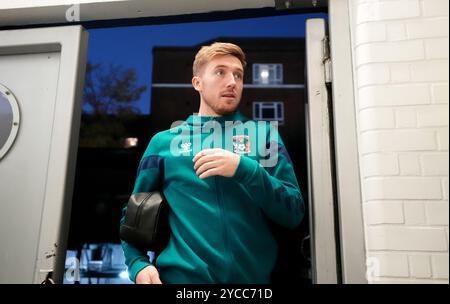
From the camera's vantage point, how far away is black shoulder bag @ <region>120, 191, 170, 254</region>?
5.89ft

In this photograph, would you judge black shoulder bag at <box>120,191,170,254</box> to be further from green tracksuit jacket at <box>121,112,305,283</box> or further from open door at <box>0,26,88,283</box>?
open door at <box>0,26,88,283</box>

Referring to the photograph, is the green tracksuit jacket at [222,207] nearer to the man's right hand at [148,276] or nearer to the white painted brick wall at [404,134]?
the man's right hand at [148,276]

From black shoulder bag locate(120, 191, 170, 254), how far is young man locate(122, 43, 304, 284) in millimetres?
37

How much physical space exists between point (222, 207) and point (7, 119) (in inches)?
52.2

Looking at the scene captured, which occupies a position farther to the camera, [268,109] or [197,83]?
[268,109]

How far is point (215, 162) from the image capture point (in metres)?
1.75

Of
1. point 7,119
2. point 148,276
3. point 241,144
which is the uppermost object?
point 7,119

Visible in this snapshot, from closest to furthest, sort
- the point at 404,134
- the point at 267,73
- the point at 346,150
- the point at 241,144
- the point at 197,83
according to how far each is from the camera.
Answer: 1. the point at 404,134
2. the point at 346,150
3. the point at 241,144
4. the point at 197,83
5. the point at 267,73

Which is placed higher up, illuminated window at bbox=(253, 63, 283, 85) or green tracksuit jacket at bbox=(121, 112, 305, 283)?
illuminated window at bbox=(253, 63, 283, 85)

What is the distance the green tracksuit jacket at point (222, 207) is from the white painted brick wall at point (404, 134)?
42cm

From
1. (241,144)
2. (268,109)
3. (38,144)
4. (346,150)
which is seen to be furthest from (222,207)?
(38,144)

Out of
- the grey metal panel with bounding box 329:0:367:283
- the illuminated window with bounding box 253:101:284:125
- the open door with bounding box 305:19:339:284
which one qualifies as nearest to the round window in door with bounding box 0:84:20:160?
the illuminated window with bounding box 253:101:284:125

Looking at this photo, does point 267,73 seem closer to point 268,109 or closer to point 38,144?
point 268,109

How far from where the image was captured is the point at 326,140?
5.68 ft
